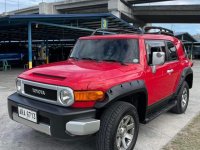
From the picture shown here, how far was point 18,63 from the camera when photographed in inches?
909

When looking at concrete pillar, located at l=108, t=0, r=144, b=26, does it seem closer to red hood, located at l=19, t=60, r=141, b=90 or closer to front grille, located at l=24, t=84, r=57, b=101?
red hood, located at l=19, t=60, r=141, b=90

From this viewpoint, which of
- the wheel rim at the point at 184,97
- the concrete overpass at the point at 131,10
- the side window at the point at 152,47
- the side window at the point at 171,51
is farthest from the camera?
the concrete overpass at the point at 131,10

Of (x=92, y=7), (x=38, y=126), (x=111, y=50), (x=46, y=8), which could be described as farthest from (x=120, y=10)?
(x=38, y=126)

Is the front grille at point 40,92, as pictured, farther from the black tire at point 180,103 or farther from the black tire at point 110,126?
Answer: the black tire at point 180,103

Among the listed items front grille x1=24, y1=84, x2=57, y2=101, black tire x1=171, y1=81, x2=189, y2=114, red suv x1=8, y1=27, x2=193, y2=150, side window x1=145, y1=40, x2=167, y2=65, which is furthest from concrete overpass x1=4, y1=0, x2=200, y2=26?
front grille x1=24, y1=84, x2=57, y2=101

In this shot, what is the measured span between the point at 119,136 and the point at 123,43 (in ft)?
5.71

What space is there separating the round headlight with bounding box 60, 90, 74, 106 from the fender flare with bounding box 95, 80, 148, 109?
1.17 feet

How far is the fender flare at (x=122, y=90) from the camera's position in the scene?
3803mm

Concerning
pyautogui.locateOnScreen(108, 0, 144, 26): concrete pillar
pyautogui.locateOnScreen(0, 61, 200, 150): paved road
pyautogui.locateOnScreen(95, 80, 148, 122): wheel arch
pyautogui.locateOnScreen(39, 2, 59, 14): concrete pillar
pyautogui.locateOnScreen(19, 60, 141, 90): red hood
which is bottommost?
pyautogui.locateOnScreen(0, 61, 200, 150): paved road

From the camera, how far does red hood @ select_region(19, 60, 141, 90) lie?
3.78m

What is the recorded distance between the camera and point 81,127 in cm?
356

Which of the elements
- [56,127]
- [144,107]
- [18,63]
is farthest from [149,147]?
[18,63]

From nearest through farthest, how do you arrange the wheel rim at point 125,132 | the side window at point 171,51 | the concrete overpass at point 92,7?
the wheel rim at point 125,132 < the side window at point 171,51 < the concrete overpass at point 92,7

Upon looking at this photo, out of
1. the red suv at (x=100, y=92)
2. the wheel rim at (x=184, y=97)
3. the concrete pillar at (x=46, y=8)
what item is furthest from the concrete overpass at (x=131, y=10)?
the red suv at (x=100, y=92)
